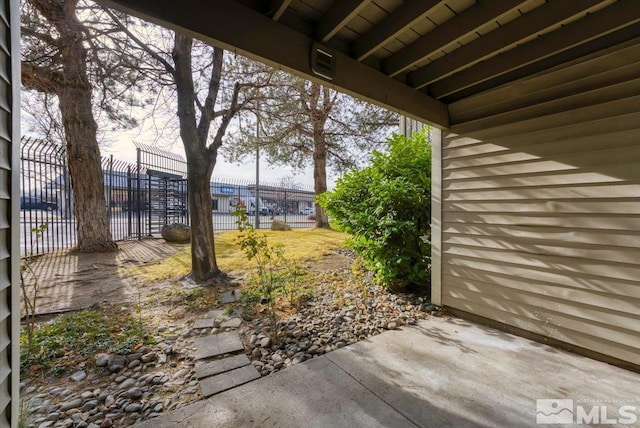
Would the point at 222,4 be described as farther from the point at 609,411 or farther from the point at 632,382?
the point at 632,382

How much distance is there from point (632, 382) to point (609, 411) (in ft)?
1.53

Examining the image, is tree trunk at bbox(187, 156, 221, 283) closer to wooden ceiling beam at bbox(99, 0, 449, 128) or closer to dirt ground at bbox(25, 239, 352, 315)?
dirt ground at bbox(25, 239, 352, 315)

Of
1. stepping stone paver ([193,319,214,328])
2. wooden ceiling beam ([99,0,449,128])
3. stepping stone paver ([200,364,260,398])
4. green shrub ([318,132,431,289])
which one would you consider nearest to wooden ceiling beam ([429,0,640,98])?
wooden ceiling beam ([99,0,449,128])

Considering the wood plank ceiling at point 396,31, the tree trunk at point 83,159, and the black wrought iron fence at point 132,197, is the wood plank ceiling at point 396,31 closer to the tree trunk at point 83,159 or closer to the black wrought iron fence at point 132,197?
the black wrought iron fence at point 132,197

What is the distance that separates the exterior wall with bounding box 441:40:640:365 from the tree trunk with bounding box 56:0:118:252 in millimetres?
6949

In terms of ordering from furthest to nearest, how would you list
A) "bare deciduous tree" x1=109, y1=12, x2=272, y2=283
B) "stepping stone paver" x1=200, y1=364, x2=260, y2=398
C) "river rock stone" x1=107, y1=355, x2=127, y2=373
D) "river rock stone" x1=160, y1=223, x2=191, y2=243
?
"river rock stone" x1=160, y1=223, x2=191, y2=243
"bare deciduous tree" x1=109, y1=12, x2=272, y2=283
"river rock stone" x1=107, y1=355, x2=127, y2=373
"stepping stone paver" x1=200, y1=364, x2=260, y2=398

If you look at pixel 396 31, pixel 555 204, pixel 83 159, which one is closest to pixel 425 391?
pixel 555 204

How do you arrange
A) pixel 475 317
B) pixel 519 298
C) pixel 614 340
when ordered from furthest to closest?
pixel 475 317
pixel 519 298
pixel 614 340

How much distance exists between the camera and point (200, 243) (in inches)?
156

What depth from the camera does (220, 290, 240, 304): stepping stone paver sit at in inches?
132

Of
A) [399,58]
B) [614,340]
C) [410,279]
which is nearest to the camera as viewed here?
[614,340]

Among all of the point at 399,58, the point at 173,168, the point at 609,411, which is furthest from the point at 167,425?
the point at 173,168

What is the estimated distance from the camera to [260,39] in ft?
5.49

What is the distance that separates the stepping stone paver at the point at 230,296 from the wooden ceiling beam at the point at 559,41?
3.36 metres
